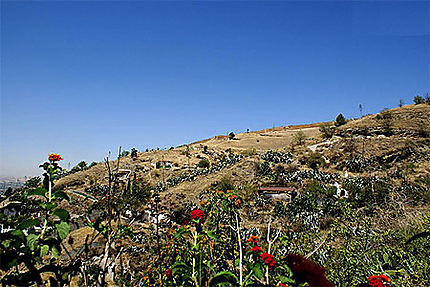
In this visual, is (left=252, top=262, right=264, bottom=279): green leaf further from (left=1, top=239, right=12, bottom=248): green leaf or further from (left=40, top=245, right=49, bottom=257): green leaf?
(left=1, top=239, right=12, bottom=248): green leaf

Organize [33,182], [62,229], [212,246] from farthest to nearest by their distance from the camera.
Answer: [212,246] → [33,182] → [62,229]

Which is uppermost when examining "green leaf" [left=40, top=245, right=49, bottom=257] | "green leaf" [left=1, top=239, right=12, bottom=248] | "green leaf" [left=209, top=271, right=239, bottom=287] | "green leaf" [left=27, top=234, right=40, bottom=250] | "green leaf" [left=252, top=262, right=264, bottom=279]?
"green leaf" [left=1, top=239, right=12, bottom=248]

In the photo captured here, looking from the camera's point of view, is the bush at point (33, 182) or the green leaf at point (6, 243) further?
the bush at point (33, 182)

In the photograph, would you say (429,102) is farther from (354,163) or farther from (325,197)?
(325,197)

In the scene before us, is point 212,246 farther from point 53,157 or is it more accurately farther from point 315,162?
point 315,162

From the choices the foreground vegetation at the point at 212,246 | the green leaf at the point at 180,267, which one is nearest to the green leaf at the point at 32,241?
the foreground vegetation at the point at 212,246

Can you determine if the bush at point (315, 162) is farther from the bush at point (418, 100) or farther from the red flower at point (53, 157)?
the bush at point (418, 100)

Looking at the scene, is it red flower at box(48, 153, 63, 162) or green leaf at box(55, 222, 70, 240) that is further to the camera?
red flower at box(48, 153, 63, 162)

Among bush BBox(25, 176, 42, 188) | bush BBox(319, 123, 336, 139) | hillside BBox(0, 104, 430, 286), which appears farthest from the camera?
bush BBox(319, 123, 336, 139)

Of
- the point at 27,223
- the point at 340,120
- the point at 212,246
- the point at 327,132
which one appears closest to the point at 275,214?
the point at 212,246

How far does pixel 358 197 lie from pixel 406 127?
1485 centimetres

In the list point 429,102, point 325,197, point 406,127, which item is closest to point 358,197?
point 325,197

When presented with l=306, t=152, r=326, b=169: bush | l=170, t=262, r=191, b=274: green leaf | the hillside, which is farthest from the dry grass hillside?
l=170, t=262, r=191, b=274: green leaf

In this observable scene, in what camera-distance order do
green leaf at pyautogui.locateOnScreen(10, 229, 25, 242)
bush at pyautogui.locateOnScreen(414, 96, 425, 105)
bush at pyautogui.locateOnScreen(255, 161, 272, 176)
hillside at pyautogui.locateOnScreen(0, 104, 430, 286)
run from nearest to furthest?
1. green leaf at pyautogui.locateOnScreen(10, 229, 25, 242)
2. hillside at pyautogui.locateOnScreen(0, 104, 430, 286)
3. bush at pyautogui.locateOnScreen(255, 161, 272, 176)
4. bush at pyautogui.locateOnScreen(414, 96, 425, 105)
